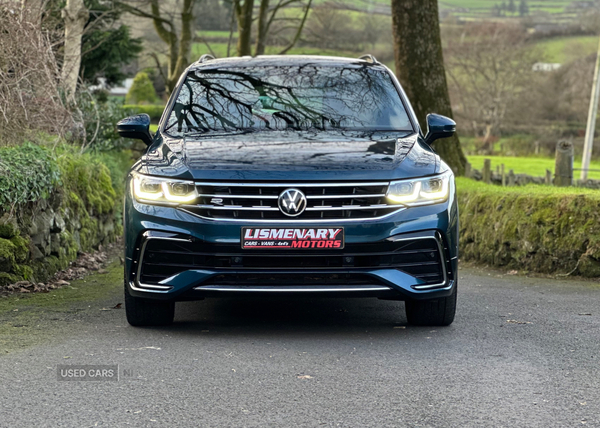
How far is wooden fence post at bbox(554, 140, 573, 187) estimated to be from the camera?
44.7 feet

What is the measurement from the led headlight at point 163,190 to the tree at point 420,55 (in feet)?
32.0

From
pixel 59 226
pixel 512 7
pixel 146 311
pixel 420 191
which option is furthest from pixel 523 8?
pixel 146 311

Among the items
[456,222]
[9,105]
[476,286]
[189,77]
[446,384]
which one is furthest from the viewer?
[9,105]

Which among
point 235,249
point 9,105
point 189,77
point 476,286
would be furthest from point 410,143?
point 9,105

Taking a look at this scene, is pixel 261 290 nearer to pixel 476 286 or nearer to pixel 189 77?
pixel 189 77

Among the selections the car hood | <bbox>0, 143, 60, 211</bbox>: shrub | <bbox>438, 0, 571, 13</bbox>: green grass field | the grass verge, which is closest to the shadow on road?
the grass verge

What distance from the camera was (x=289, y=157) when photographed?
5930 mm

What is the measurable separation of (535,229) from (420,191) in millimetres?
4209

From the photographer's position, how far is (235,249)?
572 centimetres

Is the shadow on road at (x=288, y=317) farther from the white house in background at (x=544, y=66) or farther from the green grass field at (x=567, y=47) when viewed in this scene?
the green grass field at (x=567, y=47)

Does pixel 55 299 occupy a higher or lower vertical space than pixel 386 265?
lower

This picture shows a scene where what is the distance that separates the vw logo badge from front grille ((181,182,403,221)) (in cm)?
3

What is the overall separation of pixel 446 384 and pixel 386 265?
1.14 metres

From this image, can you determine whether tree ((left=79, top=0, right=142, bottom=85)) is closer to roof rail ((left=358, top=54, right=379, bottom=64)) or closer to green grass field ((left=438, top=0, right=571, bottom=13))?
roof rail ((left=358, top=54, right=379, bottom=64))
